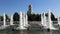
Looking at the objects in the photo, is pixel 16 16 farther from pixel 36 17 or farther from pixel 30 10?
pixel 30 10

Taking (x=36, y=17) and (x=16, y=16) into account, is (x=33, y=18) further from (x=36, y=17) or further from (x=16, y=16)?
(x=16, y=16)

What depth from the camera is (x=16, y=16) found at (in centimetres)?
8069

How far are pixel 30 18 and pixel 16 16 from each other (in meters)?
7.67

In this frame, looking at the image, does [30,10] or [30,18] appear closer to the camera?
[30,18]

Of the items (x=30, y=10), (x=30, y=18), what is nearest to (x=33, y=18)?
(x=30, y=18)

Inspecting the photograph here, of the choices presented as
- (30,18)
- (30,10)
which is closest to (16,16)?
(30,18)

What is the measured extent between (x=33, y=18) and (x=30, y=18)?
4.64 feet

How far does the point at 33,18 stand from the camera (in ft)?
278

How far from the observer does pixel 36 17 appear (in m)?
84.6

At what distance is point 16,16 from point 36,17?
988 cm

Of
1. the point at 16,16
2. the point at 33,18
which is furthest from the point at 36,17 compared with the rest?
the point at 16,16

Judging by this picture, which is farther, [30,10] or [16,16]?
[30,10]

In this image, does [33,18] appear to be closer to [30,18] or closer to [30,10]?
[30,18]
